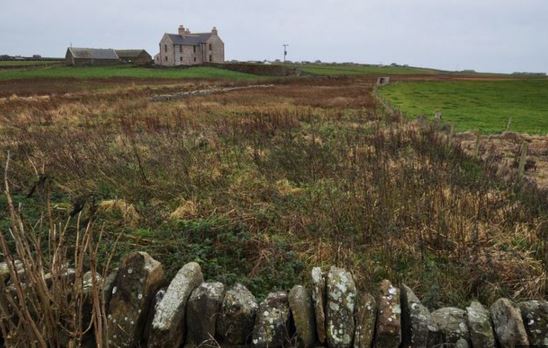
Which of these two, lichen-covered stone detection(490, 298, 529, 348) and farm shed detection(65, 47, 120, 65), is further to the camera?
farm shed detection(65, 47, 120, 65)

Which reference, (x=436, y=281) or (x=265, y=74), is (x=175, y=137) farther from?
(x=265, y=74)

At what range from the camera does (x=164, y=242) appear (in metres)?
4.77

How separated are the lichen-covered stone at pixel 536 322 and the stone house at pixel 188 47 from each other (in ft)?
343

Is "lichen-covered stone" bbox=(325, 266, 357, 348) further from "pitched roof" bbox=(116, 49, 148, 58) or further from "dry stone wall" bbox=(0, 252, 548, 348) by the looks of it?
"pitched roof" bbox=(116, 49, 148, 58)

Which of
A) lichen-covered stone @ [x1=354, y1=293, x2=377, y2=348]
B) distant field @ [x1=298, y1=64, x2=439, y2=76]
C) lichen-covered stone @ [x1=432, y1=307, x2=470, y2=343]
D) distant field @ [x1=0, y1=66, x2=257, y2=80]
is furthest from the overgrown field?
distant field @ [x1=298, y1=64, x2=439, y2=76]

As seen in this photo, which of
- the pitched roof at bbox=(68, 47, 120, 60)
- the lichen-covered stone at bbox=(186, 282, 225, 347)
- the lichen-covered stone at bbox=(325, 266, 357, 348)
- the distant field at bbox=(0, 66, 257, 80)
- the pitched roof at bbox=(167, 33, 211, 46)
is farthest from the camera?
the pitched roof at bbox=(167, 33, 211, 46)

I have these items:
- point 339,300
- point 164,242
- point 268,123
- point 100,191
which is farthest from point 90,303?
point 268,123

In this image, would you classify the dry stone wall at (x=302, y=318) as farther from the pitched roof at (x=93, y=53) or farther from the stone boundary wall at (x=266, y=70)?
the pitched roof at (x=93, y=53)

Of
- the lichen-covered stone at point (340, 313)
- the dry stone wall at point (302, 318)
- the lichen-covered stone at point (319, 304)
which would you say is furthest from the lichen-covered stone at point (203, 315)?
the lichen-covered stone at point (340, 313)

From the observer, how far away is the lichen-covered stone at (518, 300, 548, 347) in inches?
119

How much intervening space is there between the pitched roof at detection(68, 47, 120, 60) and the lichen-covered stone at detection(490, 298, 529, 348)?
97113 mm

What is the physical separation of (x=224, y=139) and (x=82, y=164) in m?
4.01

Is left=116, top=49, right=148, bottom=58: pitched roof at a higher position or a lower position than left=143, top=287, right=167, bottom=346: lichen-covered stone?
higher

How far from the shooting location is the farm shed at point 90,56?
8569cm
